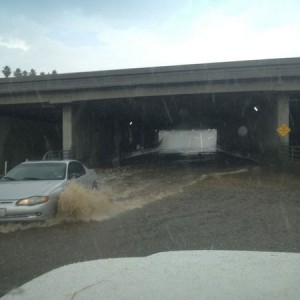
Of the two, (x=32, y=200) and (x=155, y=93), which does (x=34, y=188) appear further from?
(x=155, y=93)

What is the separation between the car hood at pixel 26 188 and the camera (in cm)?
902

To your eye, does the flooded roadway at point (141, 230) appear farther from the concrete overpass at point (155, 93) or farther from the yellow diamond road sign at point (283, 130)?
the concrete overpass at point (155, 93)

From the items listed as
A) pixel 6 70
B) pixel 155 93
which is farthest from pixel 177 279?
pixel 6 70

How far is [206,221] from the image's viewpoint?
30.6 ft

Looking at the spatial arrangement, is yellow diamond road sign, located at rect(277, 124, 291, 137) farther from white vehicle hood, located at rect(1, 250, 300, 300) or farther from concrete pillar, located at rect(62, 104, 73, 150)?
white vehicle hood, located at rect(1, 250, 300, 300)

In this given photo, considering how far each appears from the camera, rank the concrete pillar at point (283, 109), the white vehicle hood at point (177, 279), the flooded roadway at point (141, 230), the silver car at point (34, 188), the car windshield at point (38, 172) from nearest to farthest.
→ the white vehicle hood at point (177, 279) → the flooded roadway at point (141, 230) → the silver car at point (34, 188) → the car windshield at point (38, 172) → the concrete pillar at point (283, 109)

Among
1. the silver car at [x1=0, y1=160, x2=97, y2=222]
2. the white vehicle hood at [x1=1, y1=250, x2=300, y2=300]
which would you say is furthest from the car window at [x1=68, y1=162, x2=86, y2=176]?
the white vehicle hood at [x1=1, y1=250, x2=300, y2=300]

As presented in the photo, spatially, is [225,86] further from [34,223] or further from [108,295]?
[108,295]

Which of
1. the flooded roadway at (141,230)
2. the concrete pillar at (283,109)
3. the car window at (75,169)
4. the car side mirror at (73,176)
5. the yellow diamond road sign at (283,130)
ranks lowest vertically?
the flooded roadway at (141,230)

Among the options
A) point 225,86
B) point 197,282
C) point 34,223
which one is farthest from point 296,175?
point 197,282

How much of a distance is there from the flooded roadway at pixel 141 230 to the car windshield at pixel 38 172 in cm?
104

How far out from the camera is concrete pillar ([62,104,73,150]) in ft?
119

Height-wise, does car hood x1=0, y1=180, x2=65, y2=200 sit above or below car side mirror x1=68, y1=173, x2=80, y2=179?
below

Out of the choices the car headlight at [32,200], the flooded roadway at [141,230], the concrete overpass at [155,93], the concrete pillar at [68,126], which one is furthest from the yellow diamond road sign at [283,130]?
the car headlight at [32,200]
